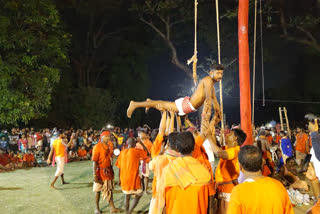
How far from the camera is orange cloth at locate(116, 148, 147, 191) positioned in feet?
21.4

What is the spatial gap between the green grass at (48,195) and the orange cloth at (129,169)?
4.02 feet

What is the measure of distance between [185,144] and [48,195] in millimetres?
7019

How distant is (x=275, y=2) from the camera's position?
21.3 m

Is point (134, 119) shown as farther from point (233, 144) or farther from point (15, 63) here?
point (233, 144)

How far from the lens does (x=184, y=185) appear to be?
3348 millimetres

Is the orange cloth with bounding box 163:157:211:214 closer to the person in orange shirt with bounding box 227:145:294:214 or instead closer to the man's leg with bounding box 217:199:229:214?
the person in orange shirt with bounding box 227:145:294:214

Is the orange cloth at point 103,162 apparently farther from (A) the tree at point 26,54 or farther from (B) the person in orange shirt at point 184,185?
(A) the tree at point 26,54

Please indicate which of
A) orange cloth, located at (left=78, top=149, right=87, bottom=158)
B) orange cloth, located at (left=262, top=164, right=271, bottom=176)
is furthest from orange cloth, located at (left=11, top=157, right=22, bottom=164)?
orange cloth, located at (left=262, top=164, right=271, bottom=176)

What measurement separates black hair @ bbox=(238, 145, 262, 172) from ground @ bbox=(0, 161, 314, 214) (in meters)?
5.09

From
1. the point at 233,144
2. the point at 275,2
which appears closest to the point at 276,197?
the point at 233,144

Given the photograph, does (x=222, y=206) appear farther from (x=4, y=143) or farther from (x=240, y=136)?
(x=4, y=143)

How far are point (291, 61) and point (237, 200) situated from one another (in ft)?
84.7

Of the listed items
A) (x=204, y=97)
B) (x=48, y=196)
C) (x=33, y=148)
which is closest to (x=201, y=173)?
(x=204, y=97)

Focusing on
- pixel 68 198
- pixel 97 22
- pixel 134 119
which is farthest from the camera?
pixel 97 22
